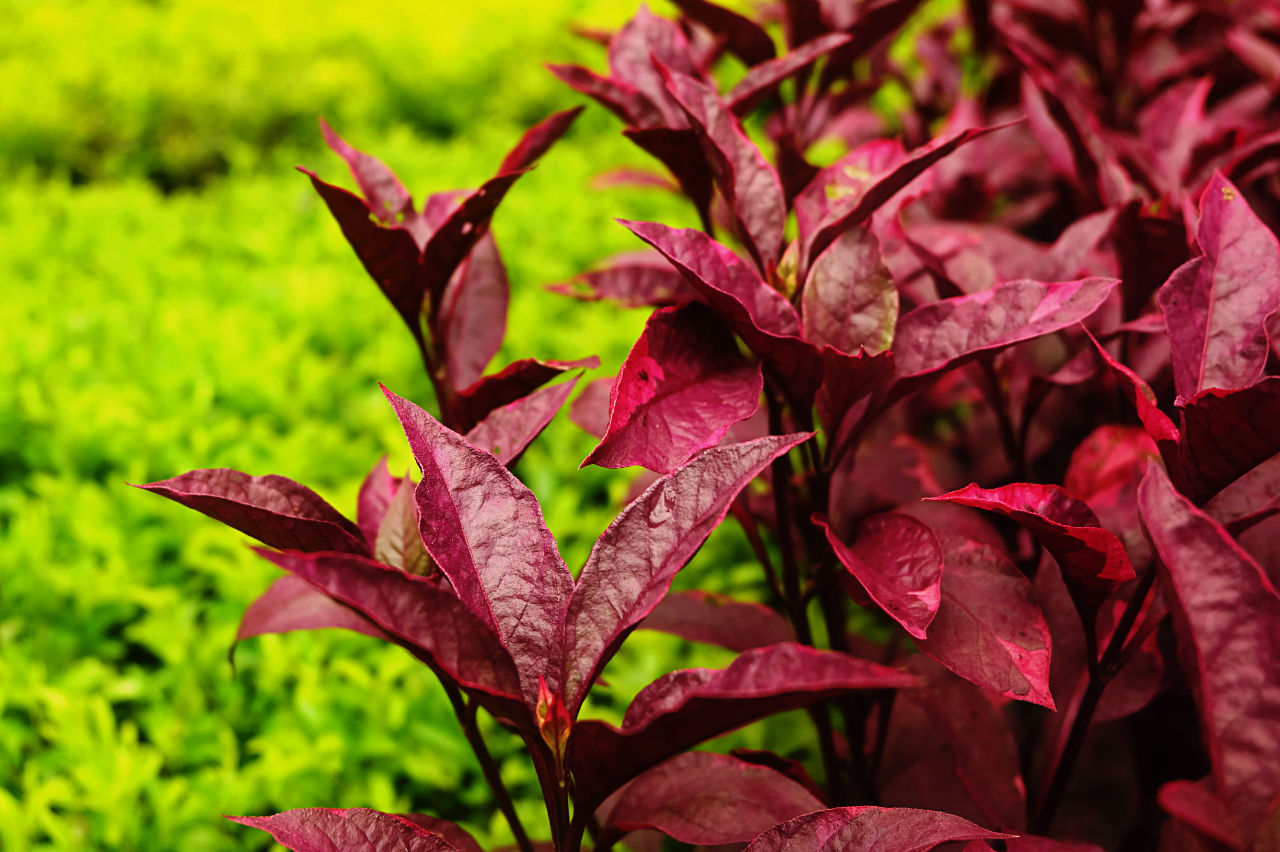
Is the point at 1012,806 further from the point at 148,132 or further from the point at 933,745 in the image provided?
the point at 148,132

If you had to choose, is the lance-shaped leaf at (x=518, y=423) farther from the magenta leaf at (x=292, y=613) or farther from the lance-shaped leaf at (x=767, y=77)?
the lance-shaped leaf at (x=767, y=77)

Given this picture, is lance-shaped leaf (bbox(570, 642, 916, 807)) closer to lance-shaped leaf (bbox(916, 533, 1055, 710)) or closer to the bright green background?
lance-shaped leaf (bbox(916, 533, 1055, 710))

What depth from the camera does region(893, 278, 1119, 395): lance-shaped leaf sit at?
0.80m

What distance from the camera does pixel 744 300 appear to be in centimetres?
83

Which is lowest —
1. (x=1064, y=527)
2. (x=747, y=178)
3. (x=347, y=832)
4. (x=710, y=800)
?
(x=710, y=800)

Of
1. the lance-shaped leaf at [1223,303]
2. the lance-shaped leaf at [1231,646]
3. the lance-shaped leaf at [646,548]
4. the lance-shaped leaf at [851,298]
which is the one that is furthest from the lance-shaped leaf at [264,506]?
the lance-shaped leaf at [1223,303]

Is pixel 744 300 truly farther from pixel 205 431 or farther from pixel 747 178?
pixel 205 431

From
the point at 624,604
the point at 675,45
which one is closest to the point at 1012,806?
the point at 624,604

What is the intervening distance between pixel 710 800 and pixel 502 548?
313 mm

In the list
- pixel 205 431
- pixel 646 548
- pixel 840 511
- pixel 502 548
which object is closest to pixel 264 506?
pixel 502 548

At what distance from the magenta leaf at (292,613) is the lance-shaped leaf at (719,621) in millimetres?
333

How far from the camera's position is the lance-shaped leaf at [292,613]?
971 millimetres

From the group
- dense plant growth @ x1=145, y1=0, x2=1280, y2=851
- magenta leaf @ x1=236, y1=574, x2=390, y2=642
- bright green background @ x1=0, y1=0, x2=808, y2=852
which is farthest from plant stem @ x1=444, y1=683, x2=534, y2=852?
bright green background @ x1=0, y1=0, x2=808, y2=852

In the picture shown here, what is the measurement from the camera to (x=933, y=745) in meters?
1.15
